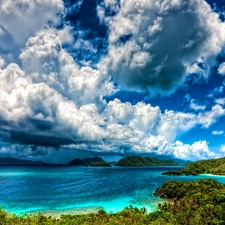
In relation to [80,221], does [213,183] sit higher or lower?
higher

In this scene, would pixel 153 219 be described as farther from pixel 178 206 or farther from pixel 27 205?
pixel 27 205

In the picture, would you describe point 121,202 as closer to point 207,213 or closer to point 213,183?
point 213,183

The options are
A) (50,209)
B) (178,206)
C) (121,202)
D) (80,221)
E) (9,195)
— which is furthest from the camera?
(9,195)

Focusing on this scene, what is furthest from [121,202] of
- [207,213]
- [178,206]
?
[207,213]

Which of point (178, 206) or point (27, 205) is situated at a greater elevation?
point (178, 206)

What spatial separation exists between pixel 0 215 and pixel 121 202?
5153 cm

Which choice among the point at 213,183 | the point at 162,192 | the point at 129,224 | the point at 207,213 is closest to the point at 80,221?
the point at 129,224

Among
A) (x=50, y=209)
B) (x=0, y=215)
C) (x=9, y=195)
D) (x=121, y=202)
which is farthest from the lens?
(x=9, y=195)

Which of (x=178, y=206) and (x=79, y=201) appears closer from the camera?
(x=178, y=206)

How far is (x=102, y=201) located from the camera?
88562 mm

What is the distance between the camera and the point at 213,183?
3617 inches

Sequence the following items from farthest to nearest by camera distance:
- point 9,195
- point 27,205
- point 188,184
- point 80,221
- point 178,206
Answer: point 9,195 → point 188,184 → point 27,205 → point 178,206 → point 80,221

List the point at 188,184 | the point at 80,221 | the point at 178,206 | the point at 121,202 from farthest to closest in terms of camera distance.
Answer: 1. the point at 188,184
2. the point at 121,202
3. the point at 178,206
4. the point at 80,221

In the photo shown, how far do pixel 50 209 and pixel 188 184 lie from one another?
51.2 meters
